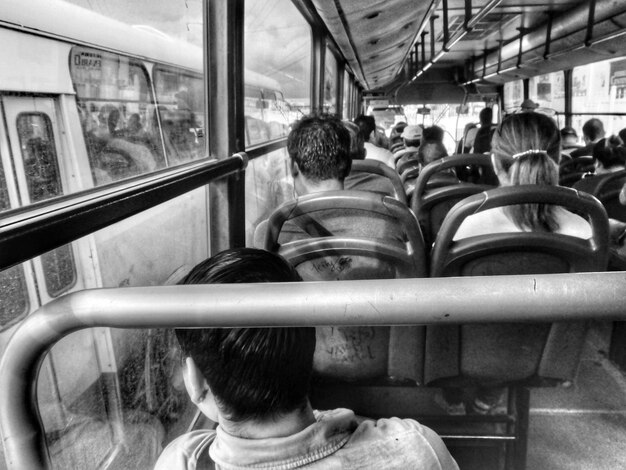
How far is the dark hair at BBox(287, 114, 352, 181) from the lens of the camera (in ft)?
7.77

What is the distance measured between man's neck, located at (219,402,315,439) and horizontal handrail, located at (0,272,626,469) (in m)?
0.25

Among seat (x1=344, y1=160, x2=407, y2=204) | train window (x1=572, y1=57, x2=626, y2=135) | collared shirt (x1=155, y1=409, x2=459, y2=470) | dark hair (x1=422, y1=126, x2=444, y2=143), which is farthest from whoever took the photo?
train window (x1=572, y1=57, x2=626, y2=135)

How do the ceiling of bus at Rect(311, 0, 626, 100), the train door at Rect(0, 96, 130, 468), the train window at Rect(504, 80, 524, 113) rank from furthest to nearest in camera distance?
the train window at Rect(504, 80, 524, 113) < the ceiling of bus at Rect(311, 0, 626, 100) < the train door at Rect(0, 96, 130, 468)

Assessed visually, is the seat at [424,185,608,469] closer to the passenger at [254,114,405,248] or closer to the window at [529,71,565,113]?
the passenger at [254,114,405,248]

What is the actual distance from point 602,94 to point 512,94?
441 cm

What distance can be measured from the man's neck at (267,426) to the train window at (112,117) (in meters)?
1.24

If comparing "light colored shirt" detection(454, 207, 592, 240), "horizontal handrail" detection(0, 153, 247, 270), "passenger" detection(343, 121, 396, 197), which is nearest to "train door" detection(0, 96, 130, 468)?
"horizontal handrail" detection(0, 153, 247, 270)

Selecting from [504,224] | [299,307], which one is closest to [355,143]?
[504,224]

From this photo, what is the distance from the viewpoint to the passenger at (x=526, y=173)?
5.87ft

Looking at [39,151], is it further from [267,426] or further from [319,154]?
[267,426]

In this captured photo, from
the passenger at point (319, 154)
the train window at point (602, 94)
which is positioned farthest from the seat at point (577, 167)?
the passenger at point (319, 154)

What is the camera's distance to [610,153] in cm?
370

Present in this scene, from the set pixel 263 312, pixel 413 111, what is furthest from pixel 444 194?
pixel 413 111

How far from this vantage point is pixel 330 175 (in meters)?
2.40
